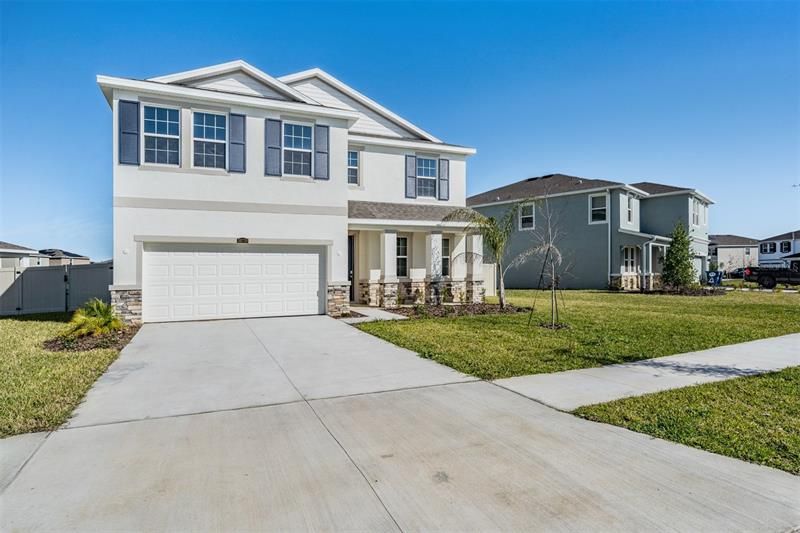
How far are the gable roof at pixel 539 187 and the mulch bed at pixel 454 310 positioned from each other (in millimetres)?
13019

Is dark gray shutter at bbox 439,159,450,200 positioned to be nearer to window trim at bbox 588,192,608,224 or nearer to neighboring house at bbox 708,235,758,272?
→ window trim at bbox 588,192,608,224

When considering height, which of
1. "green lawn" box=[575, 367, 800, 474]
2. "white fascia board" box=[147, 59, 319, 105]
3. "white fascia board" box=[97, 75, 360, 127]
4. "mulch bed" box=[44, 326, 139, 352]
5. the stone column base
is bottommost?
"green lawn" box=[575, 367, 800, 474]

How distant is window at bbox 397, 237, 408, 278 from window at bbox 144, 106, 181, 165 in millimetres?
8102

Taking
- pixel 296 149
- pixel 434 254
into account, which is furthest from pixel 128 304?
pixel 434 254

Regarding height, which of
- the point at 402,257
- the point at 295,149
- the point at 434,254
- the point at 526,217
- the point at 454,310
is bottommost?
the point at 454,310

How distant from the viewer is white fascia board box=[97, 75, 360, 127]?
1130 cm

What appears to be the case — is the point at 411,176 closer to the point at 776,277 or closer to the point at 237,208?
the point at 237,208

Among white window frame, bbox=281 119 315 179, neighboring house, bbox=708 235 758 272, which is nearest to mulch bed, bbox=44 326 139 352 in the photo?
white window frame, bbox=281 119 315 179

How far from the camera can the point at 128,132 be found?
1155 cm

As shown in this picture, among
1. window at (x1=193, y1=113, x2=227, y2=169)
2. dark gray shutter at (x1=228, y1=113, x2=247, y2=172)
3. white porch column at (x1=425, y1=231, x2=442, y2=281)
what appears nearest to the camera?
window at (x1=193, y1=113, x2=227, y2=169)

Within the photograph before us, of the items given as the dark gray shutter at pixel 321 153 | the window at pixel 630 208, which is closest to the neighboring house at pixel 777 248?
the window at pixel 630 208

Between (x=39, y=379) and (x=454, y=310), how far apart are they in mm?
10841

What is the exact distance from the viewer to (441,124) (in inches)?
802

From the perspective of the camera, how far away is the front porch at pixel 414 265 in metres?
15.6
